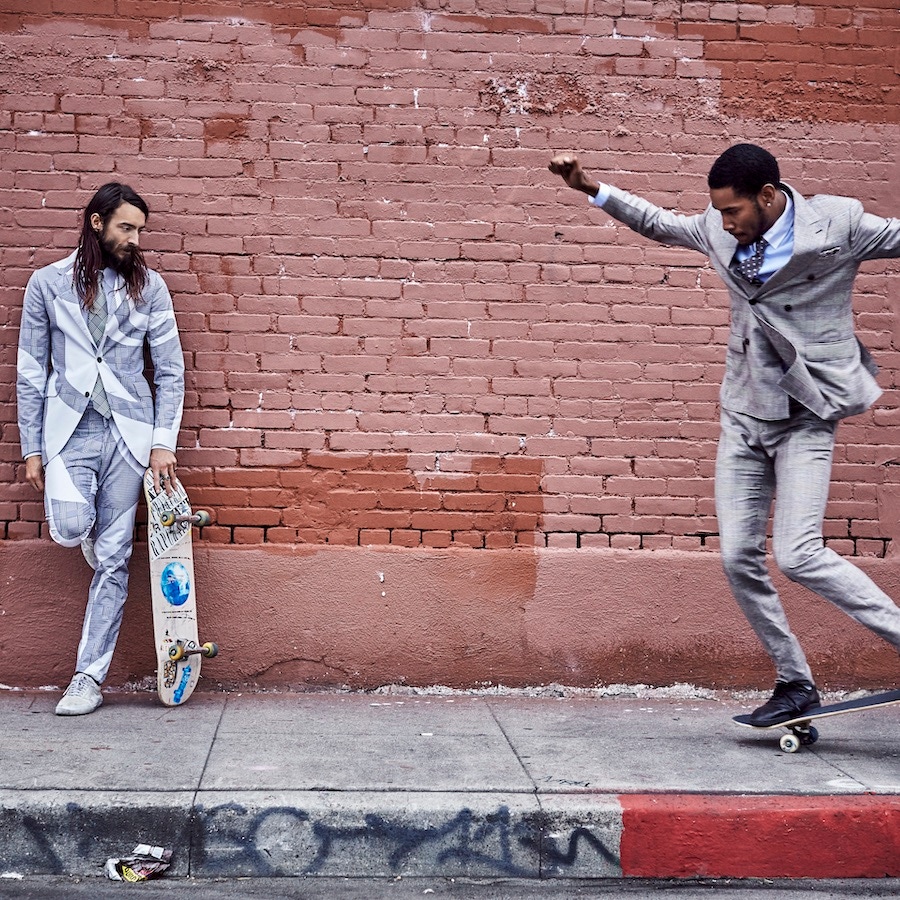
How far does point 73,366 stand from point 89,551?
817mm

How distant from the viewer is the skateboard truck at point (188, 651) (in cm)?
500

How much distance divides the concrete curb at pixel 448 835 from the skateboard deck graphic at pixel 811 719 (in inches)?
19.7

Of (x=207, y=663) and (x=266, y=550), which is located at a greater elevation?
(x=266, y=550)

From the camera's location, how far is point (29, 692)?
529cm

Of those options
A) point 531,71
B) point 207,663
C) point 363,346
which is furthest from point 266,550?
point 531,71

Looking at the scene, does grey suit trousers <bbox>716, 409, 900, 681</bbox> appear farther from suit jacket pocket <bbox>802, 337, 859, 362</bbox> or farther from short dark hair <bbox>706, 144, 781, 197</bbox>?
short dark hair <bbox>706, 144, 781, 197</bbox>

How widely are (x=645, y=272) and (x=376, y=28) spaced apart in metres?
1.70

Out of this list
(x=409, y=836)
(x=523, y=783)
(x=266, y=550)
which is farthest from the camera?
(x=266, y=550)

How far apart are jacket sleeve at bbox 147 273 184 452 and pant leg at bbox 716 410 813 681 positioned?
92.9 inches

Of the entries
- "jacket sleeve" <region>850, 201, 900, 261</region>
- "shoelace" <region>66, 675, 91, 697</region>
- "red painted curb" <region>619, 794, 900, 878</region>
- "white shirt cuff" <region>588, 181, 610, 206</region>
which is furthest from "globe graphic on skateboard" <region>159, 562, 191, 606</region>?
"jacket sleeve" <region>850, 201, 900, 261</region>

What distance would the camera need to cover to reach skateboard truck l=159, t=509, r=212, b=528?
500cm

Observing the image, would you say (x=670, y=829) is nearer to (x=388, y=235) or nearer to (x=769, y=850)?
(x=769, y=850)

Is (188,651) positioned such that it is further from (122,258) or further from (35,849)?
(122,258)

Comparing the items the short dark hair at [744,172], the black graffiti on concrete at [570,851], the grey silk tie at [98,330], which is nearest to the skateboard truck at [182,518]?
the grey silk tie at [98,330]
